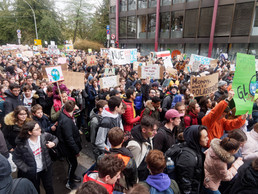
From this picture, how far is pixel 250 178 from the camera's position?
6.35ft

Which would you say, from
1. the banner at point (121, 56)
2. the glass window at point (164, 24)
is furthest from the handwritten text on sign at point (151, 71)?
the glass window at point (164, 24)

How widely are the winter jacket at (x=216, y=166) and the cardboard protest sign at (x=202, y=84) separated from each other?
7.51 ft

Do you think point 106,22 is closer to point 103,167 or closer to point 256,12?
point 256,12

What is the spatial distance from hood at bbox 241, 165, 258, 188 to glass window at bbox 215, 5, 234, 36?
64.4ft

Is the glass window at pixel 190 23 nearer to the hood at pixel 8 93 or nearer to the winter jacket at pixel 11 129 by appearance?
the hood at pixel 8 93

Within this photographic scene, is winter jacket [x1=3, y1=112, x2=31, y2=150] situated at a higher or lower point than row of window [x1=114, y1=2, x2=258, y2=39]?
lower

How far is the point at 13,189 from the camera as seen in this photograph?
5.84ft

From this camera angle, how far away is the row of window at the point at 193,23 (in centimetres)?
1681

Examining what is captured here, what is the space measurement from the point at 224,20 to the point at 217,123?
18.7 m

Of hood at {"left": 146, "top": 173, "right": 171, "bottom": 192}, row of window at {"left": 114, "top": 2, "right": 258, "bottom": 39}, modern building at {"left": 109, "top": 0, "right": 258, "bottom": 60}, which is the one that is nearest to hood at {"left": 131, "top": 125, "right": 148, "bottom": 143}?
hood at {"left": 146, "top": 173, "right": 171, "bottom": 192}

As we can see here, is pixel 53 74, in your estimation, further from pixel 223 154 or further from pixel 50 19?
pixel 50 19

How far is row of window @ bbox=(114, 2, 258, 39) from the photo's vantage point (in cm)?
1681

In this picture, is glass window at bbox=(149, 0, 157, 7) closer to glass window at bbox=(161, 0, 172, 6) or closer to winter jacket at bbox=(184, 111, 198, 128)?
glass window at bbox=(161, 0, 172, 6)

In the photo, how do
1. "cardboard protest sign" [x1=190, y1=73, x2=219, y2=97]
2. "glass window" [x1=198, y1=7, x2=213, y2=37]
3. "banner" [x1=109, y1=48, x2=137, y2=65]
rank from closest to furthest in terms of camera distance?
"cardboard protest sign" [x1=190, y1=73, x2=219, y2=97]
"banner" [x1=109, y1=48, x2=137, y2=65]
"glass window" [x1=198, y1=7, x2=213, y2=37]
